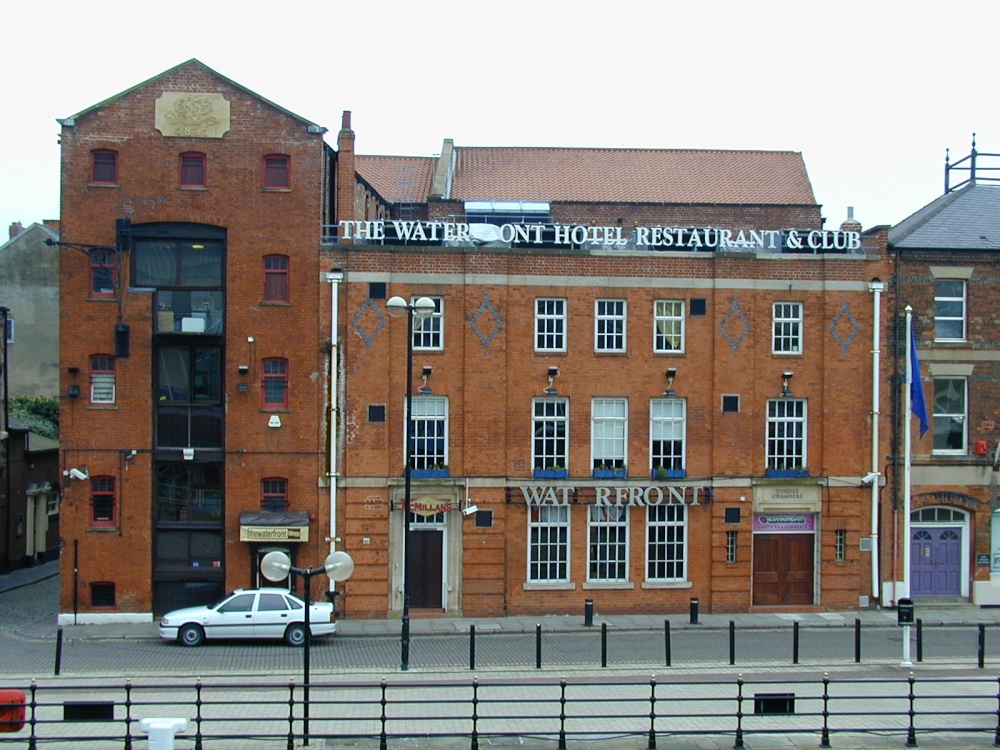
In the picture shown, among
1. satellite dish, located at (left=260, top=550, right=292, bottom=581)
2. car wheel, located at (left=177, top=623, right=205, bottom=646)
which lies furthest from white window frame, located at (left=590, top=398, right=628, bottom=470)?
satellite dish, located at (left=260, top=550, right=292, bottom=581)

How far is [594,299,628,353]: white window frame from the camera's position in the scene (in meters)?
31.4

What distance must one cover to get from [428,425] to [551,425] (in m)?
3.46

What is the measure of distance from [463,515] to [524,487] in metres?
1.85

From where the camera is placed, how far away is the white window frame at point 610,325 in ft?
103

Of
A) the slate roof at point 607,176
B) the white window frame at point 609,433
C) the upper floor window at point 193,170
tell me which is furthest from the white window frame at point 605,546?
the slate roof at point 607,176

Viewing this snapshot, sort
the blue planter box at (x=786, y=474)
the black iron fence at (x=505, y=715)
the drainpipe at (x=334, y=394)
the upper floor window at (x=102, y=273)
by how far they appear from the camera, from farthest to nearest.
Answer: the blue planter box at (x=786, y=474), the drainpipe at (x=334, y=394), the upper floor window at (x=102, y=273), the black iron fence at (x=505, y=715)

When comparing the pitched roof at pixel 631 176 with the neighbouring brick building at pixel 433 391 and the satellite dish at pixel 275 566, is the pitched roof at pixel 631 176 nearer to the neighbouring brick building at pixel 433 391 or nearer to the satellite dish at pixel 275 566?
the neighbouring brick building at pixel 433 391

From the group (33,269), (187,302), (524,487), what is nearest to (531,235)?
(524,487)

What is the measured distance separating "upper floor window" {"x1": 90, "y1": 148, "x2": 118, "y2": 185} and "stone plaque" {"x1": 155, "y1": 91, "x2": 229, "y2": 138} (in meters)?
1.53

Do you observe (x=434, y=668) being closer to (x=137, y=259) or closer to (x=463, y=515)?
(x=463, y=515)

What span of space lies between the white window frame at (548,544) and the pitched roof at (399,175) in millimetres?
19473

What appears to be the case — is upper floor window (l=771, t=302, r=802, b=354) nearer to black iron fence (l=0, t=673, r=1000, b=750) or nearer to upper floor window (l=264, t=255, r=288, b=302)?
black iron fence (l=0, t=673, r=1000, b=750)

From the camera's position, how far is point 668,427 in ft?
104

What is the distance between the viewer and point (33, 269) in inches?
1855
